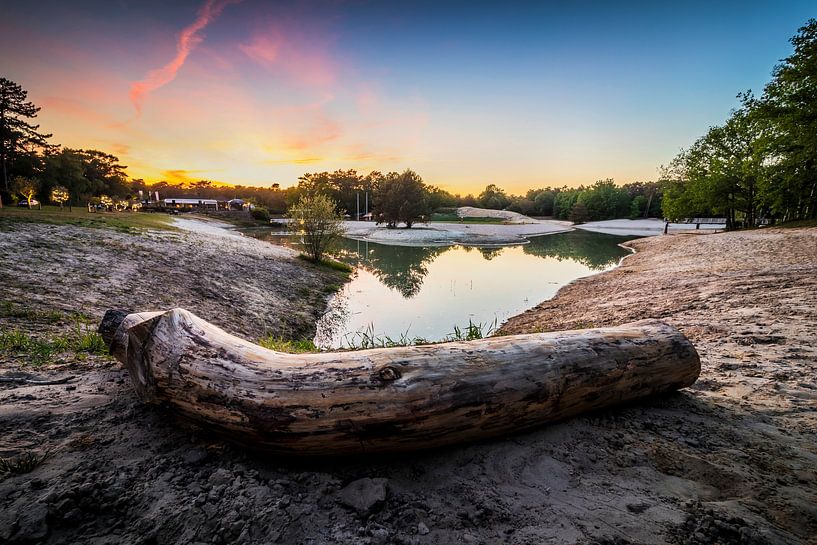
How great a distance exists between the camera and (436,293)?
504 inches

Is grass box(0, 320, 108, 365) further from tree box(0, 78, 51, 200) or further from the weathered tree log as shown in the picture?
tree box(0, 78, 51, 200)

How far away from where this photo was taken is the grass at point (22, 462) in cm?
181

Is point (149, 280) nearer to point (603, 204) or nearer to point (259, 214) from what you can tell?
point (259, 214)

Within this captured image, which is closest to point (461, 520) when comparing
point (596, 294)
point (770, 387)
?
point (770, 387)

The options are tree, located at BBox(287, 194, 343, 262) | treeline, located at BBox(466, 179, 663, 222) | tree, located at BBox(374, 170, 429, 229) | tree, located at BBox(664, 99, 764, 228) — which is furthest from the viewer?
treeline, located at BBox(466, 179, 663, 222)

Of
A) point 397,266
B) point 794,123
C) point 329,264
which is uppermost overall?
point 794,123

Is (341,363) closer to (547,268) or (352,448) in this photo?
(352,448)

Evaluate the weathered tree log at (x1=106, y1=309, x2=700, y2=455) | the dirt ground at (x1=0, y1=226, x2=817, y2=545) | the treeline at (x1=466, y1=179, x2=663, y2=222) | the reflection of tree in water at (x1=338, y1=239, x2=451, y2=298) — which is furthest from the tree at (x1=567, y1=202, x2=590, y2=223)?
the weathered tree log at (x1=106, y1=309, x2=700, y2=455)

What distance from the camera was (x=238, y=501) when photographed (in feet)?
5.92

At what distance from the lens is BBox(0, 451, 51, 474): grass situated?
71.2 inches

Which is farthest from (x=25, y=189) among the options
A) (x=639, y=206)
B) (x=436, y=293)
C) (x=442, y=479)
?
(x=639, y=206)

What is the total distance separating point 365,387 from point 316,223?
16.5 metres

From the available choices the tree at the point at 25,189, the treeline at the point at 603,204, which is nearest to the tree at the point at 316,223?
the tree at the point at 25,189

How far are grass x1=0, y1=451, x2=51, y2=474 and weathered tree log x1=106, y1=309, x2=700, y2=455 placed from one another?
575 mm
